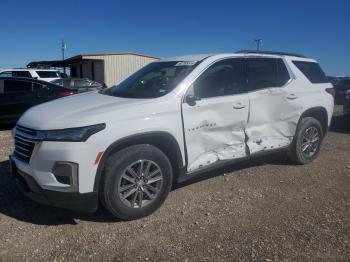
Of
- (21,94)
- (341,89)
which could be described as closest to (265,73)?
(21,94)

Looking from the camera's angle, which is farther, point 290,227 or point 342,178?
point 342,178

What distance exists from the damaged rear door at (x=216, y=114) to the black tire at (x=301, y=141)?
1.28 meters

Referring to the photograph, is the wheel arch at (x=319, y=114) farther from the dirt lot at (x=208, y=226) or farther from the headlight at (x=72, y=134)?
the headlight at (x=72, y=134)

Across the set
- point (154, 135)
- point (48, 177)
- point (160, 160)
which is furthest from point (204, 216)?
point (48, 177)

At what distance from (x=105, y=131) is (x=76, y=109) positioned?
541mm

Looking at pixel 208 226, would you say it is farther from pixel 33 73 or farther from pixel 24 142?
pixel 33 73

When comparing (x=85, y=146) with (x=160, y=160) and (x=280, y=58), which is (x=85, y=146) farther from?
(x=280, y=58)

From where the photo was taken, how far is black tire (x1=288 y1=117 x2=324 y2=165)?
5738 millimetres

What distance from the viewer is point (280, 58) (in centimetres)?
562

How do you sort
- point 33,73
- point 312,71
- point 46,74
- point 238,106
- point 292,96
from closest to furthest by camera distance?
point 238,106 → point 292,96 → point 312,71 → point 33,73 → point 46,74

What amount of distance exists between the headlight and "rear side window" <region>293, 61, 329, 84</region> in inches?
143

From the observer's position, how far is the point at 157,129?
3896 millimetres

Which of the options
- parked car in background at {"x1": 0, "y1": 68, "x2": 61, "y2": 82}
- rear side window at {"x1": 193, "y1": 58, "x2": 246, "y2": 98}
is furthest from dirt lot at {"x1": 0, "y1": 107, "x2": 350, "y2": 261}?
parked car in background at {"x1": 0, "y1": 68, "x2": 61, "y2": 82}

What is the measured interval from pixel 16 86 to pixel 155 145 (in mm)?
6592
